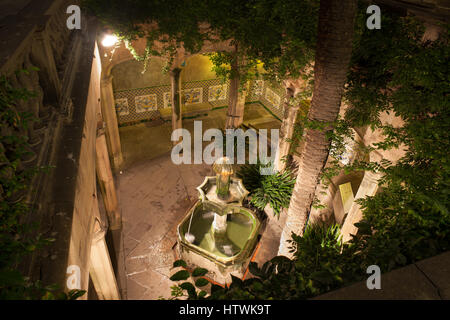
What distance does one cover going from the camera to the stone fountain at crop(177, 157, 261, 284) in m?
6.50

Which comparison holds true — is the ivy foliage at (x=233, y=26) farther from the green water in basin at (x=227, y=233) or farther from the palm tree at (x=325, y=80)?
the green water in basin at (x=227, y=233)

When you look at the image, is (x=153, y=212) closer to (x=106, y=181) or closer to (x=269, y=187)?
(x=106, y=181)

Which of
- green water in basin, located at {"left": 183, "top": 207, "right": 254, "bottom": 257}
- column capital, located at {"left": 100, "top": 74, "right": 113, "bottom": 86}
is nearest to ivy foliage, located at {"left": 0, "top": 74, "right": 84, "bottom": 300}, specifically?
green water in basin, located at {"left": 183, "top": 207, "right": 254, "bottom": 257}

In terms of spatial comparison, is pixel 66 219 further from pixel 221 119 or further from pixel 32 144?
pixel 221 119

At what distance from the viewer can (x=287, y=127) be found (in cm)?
829

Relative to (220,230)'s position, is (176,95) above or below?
above

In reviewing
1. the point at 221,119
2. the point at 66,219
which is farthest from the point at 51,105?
the point at 221,119

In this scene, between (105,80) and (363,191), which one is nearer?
(363,191)

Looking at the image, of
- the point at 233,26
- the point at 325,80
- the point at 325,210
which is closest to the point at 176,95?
the point at 233,26

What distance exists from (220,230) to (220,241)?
293 mm

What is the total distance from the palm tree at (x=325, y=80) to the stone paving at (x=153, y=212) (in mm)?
3351

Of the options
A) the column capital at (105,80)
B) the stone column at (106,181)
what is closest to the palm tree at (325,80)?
the stone column at (106,181)

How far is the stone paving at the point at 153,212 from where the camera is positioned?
714 centimetres
